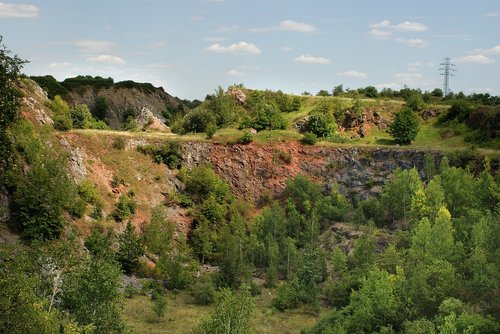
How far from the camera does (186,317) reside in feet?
133

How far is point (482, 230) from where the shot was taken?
3681 cm

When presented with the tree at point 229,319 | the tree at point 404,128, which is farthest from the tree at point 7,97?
the tree at point 404,128

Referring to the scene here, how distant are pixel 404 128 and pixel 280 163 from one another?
15.4 m

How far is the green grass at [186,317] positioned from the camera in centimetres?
3828

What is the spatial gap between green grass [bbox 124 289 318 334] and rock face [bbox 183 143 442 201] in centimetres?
2017

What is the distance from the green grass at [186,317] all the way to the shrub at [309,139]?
82.2 feet

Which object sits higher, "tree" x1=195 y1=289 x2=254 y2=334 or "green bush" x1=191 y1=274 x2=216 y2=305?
"tree" x1=195 y1=289 x2=254 y2=334

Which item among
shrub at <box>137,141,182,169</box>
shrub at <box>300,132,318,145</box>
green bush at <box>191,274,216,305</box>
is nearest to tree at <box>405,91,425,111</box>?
shrub at <box>300,132,318,145</box>

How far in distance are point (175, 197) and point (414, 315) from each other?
3467cm

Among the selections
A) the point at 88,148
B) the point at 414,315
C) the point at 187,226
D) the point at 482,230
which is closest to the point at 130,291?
the point at 187,226

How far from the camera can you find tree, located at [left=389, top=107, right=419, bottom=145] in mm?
63625

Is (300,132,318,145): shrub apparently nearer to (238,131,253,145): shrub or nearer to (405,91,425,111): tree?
(238,131,253,145): shrub

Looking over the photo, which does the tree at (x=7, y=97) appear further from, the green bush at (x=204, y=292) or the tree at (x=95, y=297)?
the green bush at (x=204, y=292)

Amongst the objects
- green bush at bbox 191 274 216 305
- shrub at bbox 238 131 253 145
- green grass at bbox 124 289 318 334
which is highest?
shrub at bbox 238 131 253 145
